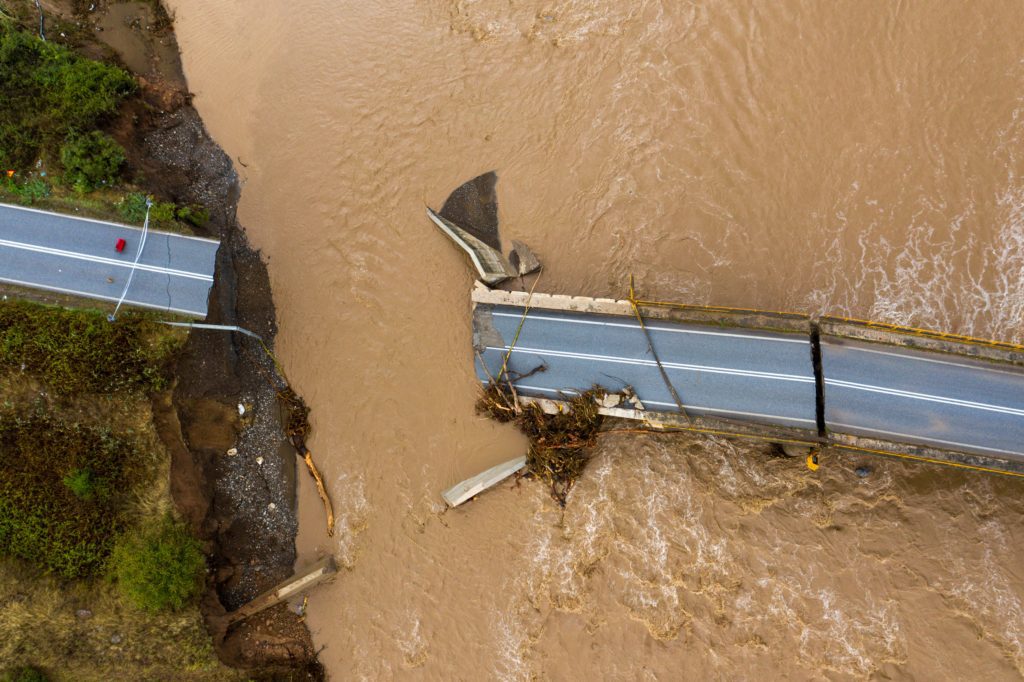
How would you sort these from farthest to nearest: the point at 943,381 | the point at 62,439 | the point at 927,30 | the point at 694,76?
the point at 694,76 < the point at 927,30 < the point at 62,439 < the point at 943,381

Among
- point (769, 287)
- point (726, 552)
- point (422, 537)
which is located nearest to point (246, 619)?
point (422, 537)

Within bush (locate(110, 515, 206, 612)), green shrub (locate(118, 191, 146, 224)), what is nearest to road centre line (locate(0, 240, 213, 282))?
green shrub (locate(118, 191, 146, 224))

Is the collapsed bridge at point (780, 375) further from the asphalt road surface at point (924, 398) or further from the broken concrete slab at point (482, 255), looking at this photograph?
the broken concrete slab at point (482, 255)

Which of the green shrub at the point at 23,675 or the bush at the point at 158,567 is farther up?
the bush at the point at 158,567

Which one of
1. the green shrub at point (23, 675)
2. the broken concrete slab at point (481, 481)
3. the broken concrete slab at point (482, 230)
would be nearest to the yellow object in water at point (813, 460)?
the broken concrete slab at point (481, 481)

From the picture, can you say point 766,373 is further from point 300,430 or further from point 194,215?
point 194,215

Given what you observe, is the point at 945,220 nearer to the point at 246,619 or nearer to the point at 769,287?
the point at 769,287
